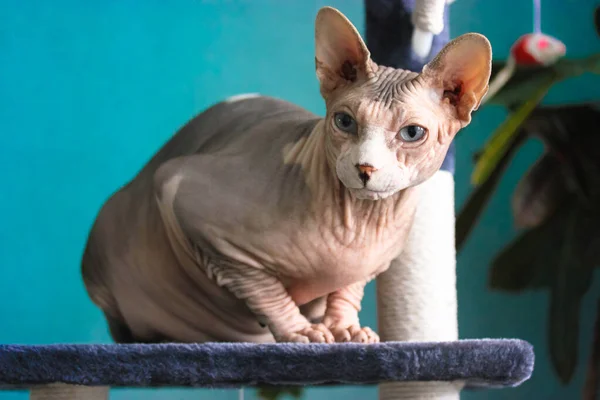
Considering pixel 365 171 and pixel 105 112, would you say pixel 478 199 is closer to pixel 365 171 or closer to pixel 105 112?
pixel 105 112

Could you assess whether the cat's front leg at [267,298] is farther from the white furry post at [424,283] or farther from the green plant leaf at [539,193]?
the green plant leaf at [539,193]

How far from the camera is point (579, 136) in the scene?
266cm

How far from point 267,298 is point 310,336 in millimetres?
78

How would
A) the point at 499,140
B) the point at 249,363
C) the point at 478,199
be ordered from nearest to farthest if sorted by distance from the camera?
1. the point at 249,363
2. the point at 499,140
3. the point at 478,199

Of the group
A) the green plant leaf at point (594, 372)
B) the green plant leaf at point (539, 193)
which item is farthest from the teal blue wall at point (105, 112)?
the green plant leaf at point (539, 193)

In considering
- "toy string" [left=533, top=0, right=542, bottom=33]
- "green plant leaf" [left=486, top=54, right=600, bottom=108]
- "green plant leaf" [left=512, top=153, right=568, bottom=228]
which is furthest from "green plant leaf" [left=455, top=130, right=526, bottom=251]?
"toy string" [left=533, top=0, right=542, bottom=33]

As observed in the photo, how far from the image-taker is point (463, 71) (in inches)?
40.7

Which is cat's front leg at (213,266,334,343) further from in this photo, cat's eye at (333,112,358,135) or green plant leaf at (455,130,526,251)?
green plant leaf at (455,130,526,251)

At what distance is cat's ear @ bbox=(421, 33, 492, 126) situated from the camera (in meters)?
1.02

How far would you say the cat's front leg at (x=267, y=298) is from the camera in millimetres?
1114

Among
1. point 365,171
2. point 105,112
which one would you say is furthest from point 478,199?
point 365,171

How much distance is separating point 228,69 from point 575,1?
51.1 inches

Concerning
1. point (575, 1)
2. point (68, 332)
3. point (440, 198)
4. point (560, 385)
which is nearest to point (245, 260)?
point (440, 198)

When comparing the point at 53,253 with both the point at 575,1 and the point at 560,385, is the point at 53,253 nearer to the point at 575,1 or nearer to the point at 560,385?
the point at 560,385
